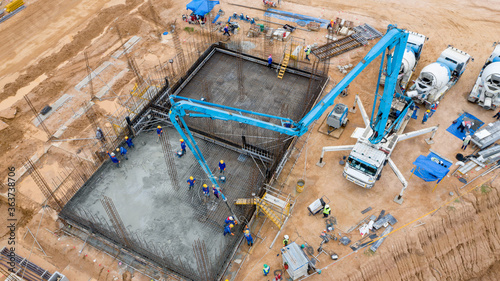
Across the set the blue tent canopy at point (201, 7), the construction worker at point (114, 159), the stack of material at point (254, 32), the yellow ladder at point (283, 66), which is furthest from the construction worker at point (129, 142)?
the blue tent canopy at point (201, 7)

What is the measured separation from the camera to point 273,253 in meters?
22.3

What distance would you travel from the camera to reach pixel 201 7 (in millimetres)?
39375

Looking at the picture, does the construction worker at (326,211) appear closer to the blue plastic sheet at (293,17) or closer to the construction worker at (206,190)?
the construction worker at (206,190)

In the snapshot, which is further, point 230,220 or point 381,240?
point 381,240

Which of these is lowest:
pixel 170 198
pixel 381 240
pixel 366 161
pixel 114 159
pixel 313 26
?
pixel 381 240

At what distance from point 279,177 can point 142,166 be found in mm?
10586

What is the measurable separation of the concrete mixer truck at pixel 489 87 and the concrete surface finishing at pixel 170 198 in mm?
20646

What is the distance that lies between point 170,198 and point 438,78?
2371 centimetres

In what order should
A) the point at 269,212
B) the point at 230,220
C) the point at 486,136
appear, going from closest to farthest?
the point at 230,220 < the point at 269,212 < the point at 486,136

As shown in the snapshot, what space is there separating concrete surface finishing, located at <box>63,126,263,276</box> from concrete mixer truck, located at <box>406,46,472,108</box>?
16002 mm

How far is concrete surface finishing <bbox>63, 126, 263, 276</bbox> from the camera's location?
22.7 metres

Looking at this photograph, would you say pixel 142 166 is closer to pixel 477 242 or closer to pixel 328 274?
pixel 328 274

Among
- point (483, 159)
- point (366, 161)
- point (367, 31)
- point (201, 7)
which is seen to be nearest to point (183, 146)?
point (366, 161)

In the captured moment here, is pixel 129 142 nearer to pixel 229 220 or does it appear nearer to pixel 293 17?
pixel 229 220
